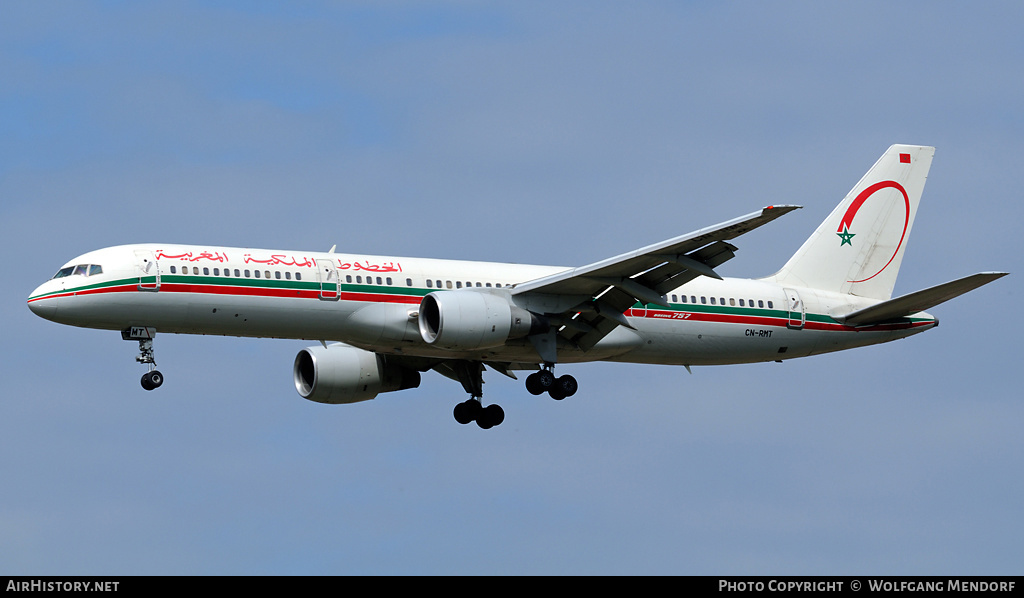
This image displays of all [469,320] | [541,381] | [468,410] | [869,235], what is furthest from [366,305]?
[869,235]

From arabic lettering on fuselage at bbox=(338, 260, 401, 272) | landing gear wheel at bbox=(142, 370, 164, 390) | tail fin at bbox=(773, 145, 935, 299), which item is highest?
tail fin at bbox=(773, 145, 935, 299)

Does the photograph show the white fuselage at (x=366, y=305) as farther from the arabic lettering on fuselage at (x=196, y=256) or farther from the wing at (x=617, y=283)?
the wing at (x=617, y=283)

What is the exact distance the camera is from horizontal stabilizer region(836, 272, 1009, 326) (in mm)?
46719

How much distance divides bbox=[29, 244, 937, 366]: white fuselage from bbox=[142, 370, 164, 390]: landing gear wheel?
3.98 feet

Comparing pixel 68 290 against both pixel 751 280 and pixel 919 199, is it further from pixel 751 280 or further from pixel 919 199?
pixel 919 199

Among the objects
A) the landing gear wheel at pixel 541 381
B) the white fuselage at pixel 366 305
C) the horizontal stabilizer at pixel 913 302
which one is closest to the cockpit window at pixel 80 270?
the white fuselage at pixel 366 305

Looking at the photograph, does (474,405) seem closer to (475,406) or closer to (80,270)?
(475,406)

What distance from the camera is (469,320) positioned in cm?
4556

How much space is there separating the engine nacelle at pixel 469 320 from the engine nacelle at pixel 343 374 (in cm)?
617

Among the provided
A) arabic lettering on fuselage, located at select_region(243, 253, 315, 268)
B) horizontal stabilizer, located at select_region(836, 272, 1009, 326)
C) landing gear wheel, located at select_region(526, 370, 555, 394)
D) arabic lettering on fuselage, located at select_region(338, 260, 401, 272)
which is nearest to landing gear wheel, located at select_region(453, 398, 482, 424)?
landing gear wheel, located at select_region(526, 370, 555, 394)

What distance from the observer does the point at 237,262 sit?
1774 inches

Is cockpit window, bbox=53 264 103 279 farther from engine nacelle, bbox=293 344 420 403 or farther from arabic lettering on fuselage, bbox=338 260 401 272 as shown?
engine nacelle, bbox=293 344 420 403
